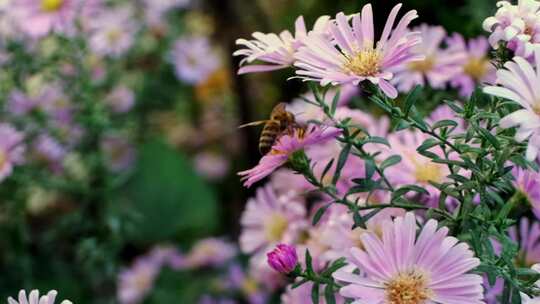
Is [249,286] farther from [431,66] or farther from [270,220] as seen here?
[431,66]

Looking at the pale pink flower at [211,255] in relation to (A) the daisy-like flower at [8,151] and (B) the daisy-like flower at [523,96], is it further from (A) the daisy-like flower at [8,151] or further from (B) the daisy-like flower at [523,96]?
(B) the daisy-like flower at [523,96]

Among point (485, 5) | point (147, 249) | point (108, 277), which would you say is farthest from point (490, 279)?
point (147, 249)

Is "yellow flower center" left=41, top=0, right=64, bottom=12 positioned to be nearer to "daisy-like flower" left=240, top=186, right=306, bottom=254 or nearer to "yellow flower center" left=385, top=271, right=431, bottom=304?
"daisy-like flower" left=240, top=186, right=306, bottom=254

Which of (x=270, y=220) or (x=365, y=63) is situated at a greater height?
(x=365, y=63)

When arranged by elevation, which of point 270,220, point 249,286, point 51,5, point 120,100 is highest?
point 51,5

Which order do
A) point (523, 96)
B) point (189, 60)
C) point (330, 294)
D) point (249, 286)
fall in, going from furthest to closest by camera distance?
point (189, 60), point (249, 286), point (330, 294), point (523, 96)

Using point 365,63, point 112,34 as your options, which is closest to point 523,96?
point 365,63
